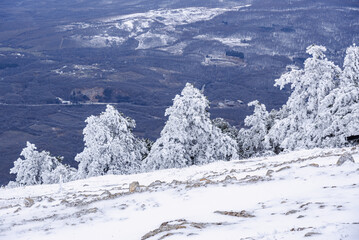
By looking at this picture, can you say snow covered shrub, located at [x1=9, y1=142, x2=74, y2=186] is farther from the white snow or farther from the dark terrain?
the white snow

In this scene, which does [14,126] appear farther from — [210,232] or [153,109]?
[210,232]

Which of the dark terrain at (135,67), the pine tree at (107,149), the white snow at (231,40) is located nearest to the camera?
the pine tree at (107,149)

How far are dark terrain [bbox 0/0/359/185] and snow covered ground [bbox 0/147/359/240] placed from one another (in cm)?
5450

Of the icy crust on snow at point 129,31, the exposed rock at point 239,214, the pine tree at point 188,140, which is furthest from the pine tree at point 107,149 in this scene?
the icy crust on snow at point 129,31

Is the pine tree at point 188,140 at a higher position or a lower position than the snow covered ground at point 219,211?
lower

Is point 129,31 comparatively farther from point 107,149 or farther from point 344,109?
point 344,109

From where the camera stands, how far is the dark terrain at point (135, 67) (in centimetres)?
9094

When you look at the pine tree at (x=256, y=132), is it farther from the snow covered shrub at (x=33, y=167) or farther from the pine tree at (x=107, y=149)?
the snow covered shrub at (x=33, y=167)

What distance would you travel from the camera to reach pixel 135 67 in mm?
134500

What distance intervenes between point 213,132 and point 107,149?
23.5 ft

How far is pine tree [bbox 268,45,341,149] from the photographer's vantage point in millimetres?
21328

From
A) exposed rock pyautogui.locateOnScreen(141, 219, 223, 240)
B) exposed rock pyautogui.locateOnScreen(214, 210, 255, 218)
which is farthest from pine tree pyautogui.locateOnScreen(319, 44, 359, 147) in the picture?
exposed rock pyautogui.locateOnScreen(141, 219, 223, 240)

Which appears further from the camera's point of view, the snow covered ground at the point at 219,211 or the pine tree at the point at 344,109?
the pine tree at the point at 344,109

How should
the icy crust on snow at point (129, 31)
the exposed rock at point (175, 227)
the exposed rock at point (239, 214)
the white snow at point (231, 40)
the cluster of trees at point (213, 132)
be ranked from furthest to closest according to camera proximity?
1. the icy crust on snow at point (129, 31)
2. the white snow at point (231, 40)
3. the cluster of trees at point (213, 132)
4. the exposed rock at point (239, 214)
5. the exposed rock at point (175, 227)
